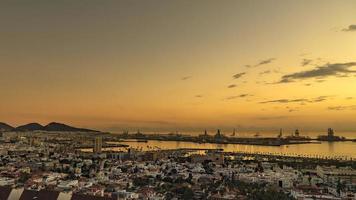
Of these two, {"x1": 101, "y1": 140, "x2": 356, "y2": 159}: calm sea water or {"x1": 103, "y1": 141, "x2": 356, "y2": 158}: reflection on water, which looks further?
{"x1": 103, "y1": 141, "x2": 356, "y2": 158}: reflection on water

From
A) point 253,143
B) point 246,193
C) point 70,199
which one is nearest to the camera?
point 70,199

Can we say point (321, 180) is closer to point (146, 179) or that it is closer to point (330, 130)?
point (146, 179)

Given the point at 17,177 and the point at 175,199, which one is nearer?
the point at 175,199

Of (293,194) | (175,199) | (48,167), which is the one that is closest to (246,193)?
(293,194)

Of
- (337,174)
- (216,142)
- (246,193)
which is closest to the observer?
(246,193)

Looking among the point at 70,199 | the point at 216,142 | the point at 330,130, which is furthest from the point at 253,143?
the point at 70,199

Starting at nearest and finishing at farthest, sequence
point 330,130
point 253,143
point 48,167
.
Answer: point 48,167 < point 253,143 < point 330,130

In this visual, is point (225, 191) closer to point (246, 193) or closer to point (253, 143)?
point (246, 193)

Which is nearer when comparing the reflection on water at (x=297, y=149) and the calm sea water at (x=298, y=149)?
the calm sea water at (x=298, y=149)

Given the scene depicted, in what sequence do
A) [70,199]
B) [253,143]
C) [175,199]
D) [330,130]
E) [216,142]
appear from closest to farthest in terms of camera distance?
[70,199]
[175,199]
[253,143]
[216,142]
[330,130]
